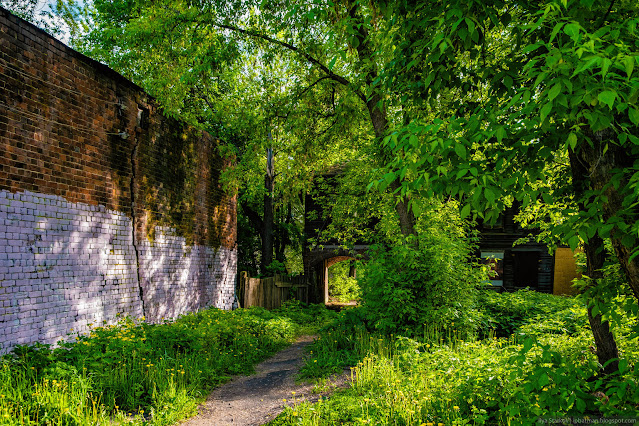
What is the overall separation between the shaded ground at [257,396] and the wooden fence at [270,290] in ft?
22.3

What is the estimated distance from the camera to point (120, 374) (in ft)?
17.9

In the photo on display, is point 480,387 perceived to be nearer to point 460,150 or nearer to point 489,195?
point 489,195

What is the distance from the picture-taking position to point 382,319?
783cm

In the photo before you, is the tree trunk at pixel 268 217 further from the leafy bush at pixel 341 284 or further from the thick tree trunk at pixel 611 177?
the thick tree trunk at pixel 611 177

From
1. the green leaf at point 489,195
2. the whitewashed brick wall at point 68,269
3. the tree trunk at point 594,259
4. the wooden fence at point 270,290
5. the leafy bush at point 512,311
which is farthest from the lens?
the wooden fence at point 270,290

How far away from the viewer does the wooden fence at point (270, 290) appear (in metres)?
14.6

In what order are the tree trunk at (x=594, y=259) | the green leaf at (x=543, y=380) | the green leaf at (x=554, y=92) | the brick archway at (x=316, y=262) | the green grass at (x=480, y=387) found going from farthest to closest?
the brick archway at (x=316, y=262)
the tree trunk at (x=594, y=259)
the green grass at (x=480, y=387)
the green leaf at (x=543, y=380)
the green leaf at (x=554, y=92)

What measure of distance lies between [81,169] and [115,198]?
41.3 inches

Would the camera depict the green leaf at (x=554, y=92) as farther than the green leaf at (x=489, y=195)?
No

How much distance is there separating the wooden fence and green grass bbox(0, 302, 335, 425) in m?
5.79

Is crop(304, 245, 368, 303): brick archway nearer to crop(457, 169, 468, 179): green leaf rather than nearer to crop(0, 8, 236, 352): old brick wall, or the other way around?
crop(0, 8, 236, 352): old brick wall

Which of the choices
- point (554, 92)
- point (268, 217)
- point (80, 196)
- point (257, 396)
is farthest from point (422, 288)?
point (268, 217)

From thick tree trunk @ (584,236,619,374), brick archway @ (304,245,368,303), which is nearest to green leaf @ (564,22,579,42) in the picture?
thick tree trunk @ (584,236,619,374)

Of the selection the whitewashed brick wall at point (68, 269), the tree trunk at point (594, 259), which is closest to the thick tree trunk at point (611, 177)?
the tree trunk at point (594, 259)
